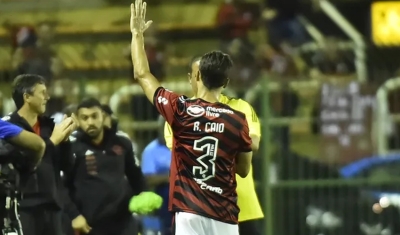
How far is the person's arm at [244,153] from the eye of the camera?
783 centimetres

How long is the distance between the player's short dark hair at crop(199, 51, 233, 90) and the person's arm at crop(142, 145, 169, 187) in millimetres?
4063

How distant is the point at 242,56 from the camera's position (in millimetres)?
15602

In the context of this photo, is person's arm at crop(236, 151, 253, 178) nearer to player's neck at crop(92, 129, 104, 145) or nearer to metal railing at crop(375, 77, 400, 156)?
player's neck at crop(92, 129, 104, 145)

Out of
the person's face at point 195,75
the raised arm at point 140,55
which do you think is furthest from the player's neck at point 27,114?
the raised arm at point 140,55

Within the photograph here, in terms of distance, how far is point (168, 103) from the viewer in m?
7.79

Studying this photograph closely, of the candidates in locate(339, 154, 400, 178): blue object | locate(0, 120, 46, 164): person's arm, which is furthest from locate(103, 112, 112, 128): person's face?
locate(339, 154, 400, 178): blue object

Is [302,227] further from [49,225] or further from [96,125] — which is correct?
[49,225]

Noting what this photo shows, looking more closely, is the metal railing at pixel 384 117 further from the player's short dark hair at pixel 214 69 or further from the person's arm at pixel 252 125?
the player's short dark hair at pixel 214 69

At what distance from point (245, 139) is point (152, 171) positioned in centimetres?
411

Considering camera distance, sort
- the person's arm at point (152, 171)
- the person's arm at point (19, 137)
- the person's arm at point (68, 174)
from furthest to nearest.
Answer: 1. the person's arm at point (152, 171)
2. the person's arm at point (68, 174)
3. the person's arm at point (19, 137)

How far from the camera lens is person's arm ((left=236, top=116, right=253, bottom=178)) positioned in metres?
7.83

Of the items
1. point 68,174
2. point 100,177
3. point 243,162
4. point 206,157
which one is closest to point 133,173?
point 100,177

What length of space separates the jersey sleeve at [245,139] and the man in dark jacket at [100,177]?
290 cm

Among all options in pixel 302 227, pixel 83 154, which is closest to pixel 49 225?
pixel 83 154
